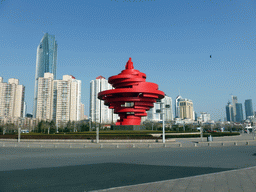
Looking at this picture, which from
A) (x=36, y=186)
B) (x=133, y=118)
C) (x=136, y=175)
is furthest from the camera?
(x=133, y=118)

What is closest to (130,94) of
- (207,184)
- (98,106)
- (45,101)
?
(207,184)

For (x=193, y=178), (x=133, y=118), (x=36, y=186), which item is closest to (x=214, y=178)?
(x=193, y=178)

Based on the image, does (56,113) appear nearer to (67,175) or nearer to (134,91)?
(134,91)

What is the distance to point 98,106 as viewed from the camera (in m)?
109

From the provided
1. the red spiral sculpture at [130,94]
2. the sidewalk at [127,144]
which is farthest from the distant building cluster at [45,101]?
the sidewalk at [127,144]

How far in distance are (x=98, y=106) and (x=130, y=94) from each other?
69.7 m

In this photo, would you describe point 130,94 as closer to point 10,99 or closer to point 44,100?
point 44,100

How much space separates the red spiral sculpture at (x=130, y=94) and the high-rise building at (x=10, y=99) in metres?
64.0

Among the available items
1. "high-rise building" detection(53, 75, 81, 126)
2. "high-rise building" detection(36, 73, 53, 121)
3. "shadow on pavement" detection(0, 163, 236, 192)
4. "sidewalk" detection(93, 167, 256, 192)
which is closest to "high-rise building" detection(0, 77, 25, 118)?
"high-rise building" detection(36, 73, 53, 121)

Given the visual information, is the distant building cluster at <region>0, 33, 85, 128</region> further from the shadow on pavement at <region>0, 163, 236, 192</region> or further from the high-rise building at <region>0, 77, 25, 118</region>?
the shadow on pavement at <region>0, 163, 236, 192</region>

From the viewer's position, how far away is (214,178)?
6.45m

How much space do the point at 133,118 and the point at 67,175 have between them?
36229 millimetres

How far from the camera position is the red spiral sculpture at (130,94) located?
135 ft

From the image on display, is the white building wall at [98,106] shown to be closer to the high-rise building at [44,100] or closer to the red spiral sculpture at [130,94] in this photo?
the high-rise building at [44,100]
